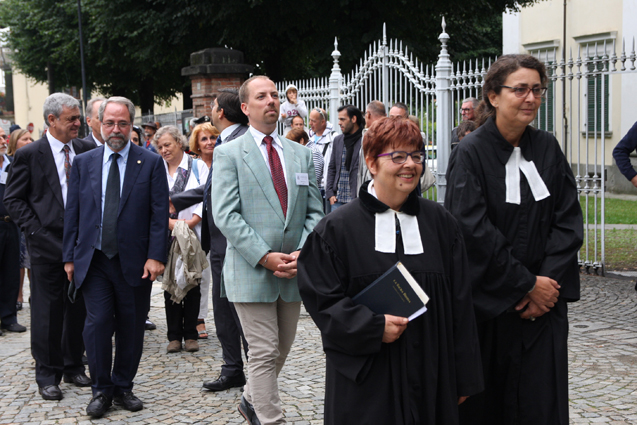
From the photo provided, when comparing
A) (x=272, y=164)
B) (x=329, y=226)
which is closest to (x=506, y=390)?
(x=329, y=226)

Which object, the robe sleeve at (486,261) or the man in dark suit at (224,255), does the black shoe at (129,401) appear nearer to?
the man in dark suit at (224,255)

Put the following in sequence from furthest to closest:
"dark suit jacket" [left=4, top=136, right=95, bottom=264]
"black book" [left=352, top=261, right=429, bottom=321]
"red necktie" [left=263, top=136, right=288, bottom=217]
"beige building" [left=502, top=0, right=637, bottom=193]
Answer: "beige building" [left=502, top=0, right=637, bottom=193] < "dark suit jacket" [left=4, top=136, right=95, bottom=264] < "red necktie" [left=263, top=136, right=288, bottom=217] < "black book" [left=352, top=261, right=429, bottom=321]

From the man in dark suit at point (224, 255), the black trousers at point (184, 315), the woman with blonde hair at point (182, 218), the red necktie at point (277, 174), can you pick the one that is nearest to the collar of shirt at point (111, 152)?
the man in dark suit at point (224, 255)

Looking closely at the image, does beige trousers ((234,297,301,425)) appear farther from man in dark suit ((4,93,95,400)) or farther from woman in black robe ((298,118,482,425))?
man in dark suit ((4,93,95,400))

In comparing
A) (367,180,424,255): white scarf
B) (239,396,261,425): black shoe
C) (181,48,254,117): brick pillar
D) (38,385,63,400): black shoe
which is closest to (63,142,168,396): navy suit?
(38,385,63,400): black shoe

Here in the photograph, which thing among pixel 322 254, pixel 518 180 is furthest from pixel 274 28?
pixel 322 254

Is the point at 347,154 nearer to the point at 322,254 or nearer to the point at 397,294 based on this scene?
the point at 322,254

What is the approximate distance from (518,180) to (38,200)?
146 inches

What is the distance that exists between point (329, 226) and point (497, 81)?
1.22 meters

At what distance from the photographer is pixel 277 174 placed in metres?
4.29

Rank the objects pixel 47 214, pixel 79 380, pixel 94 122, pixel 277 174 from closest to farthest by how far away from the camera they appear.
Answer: pixel 277 174 < pixel 47 214 < pixel 79 380 < pixel 94 122

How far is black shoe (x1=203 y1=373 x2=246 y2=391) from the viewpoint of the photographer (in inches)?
209

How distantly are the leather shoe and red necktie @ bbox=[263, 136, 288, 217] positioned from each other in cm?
252

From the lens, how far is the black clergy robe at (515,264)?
3275 millimetres
